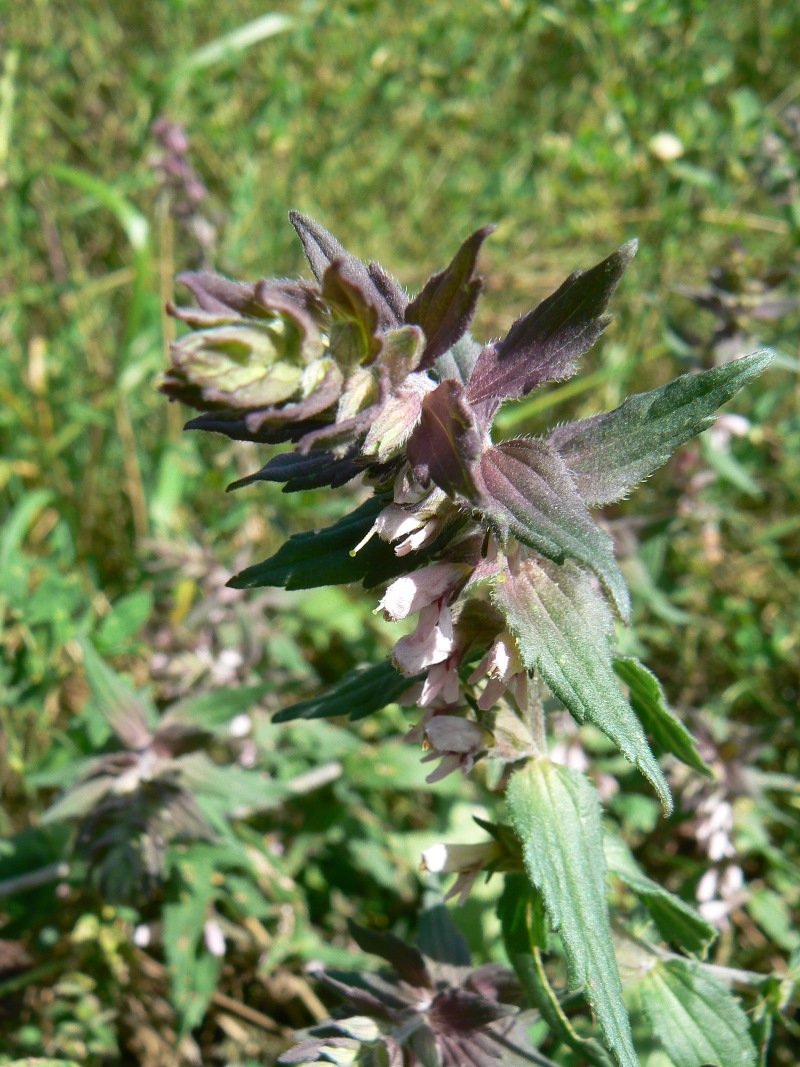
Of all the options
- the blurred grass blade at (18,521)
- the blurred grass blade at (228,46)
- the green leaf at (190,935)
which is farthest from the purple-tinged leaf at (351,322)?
the blurred grass blade at (228,46)

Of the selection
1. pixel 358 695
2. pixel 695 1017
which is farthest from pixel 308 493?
pixel 695 1017

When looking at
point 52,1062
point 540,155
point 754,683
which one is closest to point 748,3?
point 540,155

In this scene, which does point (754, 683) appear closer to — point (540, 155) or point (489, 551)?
point (489, 551)

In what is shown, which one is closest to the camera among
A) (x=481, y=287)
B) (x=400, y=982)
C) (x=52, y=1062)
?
(x=481, y=287)

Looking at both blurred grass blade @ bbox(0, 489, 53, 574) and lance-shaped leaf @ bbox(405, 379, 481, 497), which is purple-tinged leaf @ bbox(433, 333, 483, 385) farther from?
blurred grass blade @ bbox(0, 489, 53, 574)

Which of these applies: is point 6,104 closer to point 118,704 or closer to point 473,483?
point 118,704

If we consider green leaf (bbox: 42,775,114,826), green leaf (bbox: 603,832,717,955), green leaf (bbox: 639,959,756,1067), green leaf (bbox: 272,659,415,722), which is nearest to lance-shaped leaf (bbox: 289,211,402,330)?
green leaf (bbox: 272,659,415,722)
